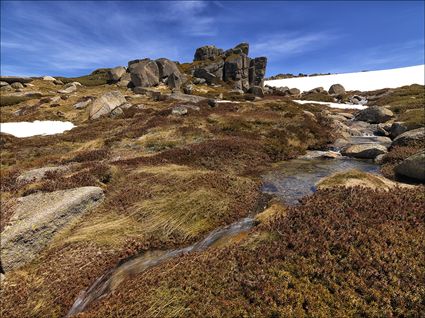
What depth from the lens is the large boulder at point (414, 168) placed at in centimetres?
1611

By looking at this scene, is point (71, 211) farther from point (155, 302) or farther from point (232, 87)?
point (232, 87)

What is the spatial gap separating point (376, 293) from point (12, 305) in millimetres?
10620

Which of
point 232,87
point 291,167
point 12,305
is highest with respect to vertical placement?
point 232,87

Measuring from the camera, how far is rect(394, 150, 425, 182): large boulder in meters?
16.1

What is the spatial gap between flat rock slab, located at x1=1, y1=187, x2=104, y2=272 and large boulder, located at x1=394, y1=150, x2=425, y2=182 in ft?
52.2

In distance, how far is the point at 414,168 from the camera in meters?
16.4

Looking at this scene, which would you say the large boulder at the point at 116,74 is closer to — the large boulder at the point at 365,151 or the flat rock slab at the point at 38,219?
the large boulder at the point at 365,151

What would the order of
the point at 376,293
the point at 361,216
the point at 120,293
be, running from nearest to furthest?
the point at 376,293, the point at 120,293, the point at 361,216

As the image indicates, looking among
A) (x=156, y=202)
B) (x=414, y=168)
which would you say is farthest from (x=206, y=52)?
(x=156, y=202)

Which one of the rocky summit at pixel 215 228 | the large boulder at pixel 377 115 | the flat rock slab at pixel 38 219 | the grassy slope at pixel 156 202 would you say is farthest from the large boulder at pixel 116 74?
the flat rock slab at pixel 38 219

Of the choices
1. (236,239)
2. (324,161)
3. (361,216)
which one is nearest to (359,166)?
(324,161)

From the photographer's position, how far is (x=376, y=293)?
6.96m

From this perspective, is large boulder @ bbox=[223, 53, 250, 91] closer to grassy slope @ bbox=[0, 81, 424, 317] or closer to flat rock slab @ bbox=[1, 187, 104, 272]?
grassy slope @ bbox=[0, 81, 424, 317]

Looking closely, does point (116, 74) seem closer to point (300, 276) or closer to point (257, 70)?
point (257, 70)
